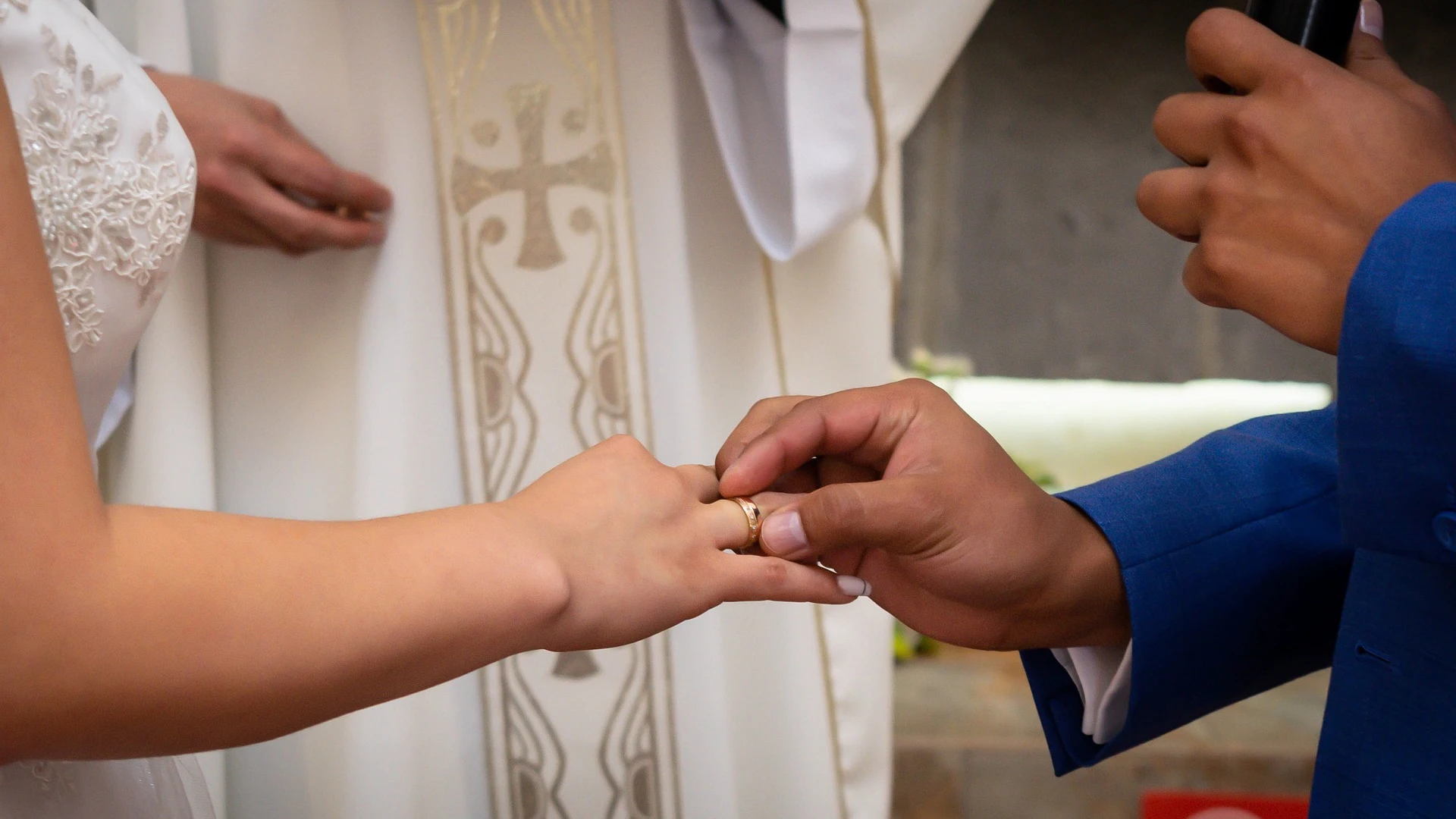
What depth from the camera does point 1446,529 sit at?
694 mm

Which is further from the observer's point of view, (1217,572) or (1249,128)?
(1217,572)

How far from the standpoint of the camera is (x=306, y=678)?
2.12 feet

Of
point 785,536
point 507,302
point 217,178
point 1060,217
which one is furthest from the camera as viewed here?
point 1060,217

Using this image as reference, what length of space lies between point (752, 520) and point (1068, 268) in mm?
1908

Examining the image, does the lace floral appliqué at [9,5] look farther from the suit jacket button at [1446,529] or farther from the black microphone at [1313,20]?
the suit jacket button at [1446,529]

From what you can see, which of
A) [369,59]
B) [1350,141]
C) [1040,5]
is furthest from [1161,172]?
[1040,5]

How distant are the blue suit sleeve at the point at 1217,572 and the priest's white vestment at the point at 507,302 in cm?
52

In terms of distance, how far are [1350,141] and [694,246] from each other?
915 millimetres

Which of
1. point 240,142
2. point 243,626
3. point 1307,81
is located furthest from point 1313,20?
point 240,142

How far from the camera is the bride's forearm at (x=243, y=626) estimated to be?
581 mm

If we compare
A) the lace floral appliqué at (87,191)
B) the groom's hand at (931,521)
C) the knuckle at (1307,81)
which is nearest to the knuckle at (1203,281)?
the knuckle at (1307,81)

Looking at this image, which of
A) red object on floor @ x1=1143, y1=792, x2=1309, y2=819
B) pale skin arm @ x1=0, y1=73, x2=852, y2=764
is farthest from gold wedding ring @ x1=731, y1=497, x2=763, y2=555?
red object on floor @ x1=1143, y1=792, x2=1309, y2=819

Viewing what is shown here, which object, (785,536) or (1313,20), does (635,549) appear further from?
(1313,20)

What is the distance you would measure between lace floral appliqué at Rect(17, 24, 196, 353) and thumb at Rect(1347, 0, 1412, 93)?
86 cm
